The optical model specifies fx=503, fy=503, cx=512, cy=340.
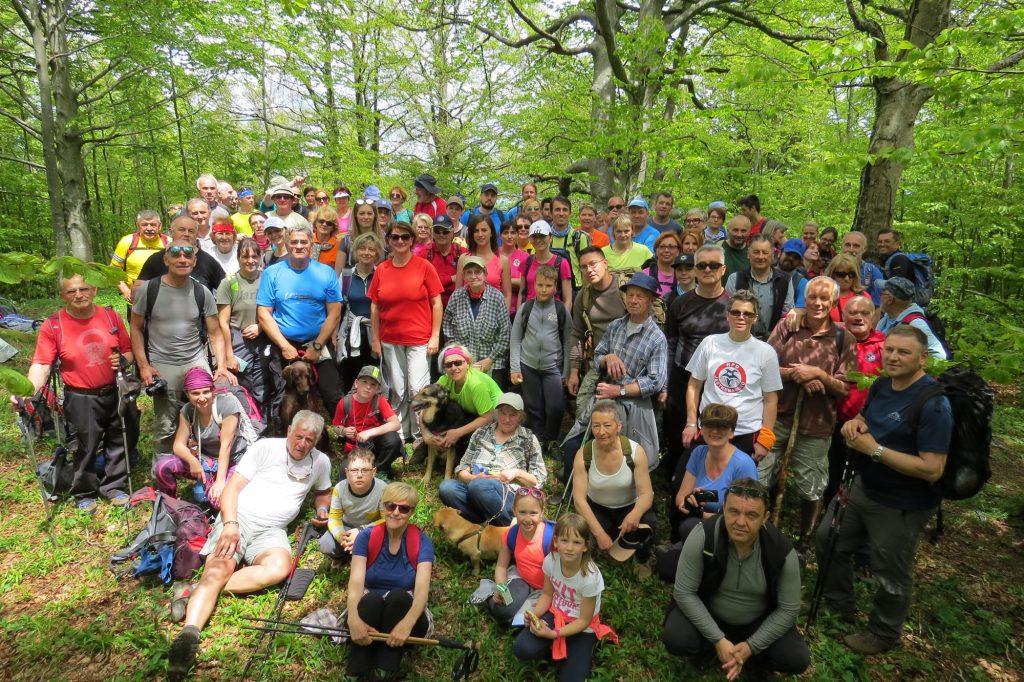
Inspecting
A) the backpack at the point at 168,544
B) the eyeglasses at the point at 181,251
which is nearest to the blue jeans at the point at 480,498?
the backpack at the point at 168,544

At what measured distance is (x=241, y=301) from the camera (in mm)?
5406

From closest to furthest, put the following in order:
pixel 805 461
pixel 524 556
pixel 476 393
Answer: pixel 524 556, pixel 805 461, pixel 476 393

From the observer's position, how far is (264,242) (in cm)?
675

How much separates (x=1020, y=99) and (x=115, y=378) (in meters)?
8.23

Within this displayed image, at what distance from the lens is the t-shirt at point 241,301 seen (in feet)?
17.7

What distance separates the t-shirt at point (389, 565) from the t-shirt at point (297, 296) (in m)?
2.67

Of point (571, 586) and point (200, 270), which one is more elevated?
point (200, 270)

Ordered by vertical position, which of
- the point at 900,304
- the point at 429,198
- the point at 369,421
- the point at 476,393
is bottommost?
the point at 369,421

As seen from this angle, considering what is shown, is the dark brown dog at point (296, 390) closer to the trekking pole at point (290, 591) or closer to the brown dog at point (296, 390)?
the brown dog at point (296, 390)

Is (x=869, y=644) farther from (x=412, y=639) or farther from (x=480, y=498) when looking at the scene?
(x=412, y=639)

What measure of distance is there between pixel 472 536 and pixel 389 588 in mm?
907

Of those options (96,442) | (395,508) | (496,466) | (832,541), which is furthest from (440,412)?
(832,541)

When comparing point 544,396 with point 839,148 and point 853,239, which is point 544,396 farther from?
point 839,148

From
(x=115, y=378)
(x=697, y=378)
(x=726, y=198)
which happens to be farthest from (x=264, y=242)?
(x=726, y=198)
